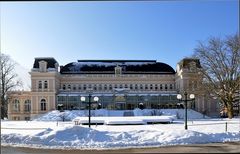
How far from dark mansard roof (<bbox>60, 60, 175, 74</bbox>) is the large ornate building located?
196 mm

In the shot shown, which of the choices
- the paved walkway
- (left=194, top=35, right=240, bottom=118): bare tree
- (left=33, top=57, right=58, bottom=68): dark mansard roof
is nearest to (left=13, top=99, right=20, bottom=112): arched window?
(left=33, top=57, right=58, bottom=68): dark mansard roof

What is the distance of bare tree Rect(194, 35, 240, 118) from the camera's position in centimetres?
3478

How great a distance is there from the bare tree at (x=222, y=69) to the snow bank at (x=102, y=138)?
18945 mm

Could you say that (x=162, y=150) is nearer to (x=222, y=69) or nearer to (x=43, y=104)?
(x=222, y=69)

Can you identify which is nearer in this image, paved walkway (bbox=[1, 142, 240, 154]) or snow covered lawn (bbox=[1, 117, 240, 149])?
paved walkway (bbox=[1, 142, 240, 154])

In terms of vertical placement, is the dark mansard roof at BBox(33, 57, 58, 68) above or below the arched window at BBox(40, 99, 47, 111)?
above

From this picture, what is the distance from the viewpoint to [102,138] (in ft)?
51.5

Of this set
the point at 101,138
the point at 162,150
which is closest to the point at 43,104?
the point at 101,138

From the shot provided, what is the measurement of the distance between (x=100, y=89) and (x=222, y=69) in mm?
32754

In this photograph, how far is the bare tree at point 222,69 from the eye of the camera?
34781mm

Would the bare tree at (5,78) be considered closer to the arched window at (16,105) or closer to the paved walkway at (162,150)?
the arched window at (16,105)

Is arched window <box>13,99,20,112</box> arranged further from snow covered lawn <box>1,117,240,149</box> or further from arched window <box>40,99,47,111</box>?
snow covered lawn <box>1,117,240,149</box>

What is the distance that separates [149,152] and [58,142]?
13.9 ft

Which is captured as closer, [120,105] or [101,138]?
[101,138]
